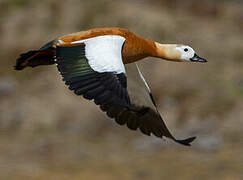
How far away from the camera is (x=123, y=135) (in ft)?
57.8

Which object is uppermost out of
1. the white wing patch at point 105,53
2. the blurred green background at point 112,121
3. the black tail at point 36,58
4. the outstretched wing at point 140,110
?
the white wing patch at point 105,53

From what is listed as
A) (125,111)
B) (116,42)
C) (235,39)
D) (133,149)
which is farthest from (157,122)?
(235,39)

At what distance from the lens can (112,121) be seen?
694 inches

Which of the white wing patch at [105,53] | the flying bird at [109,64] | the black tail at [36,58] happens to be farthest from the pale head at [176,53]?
the black tail at [36,58]

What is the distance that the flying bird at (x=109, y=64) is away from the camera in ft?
25.5

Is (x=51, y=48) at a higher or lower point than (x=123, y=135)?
higher

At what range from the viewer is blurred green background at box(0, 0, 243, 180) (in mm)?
16234

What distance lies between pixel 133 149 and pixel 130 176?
1332mm

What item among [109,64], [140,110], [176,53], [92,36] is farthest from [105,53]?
[140,110]

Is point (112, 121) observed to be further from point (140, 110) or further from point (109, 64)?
point (109, 64)

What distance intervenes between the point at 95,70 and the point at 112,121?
976 centimetres

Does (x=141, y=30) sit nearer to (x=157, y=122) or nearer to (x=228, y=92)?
(x=228, y=92)

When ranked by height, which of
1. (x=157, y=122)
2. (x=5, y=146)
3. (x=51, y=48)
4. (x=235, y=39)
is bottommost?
(x=5, y=146)

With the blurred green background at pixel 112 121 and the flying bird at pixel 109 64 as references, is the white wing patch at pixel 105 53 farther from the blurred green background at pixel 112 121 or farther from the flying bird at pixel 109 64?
the blurred green background at pixel 112 121
